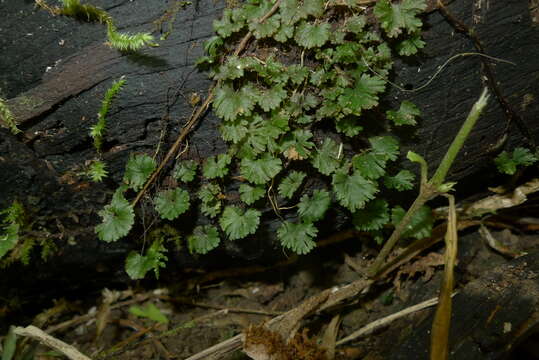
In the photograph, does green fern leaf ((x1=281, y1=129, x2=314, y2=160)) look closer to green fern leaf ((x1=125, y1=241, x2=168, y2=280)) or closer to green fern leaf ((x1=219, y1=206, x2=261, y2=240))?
green fern leaf ((x1=219, y1=206, x2=261, y2=240))

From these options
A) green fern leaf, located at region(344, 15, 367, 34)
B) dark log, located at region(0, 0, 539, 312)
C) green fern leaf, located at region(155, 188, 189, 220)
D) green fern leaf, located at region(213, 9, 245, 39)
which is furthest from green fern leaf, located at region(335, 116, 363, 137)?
green fern leaf, located at region(155, 188, 189, 220)

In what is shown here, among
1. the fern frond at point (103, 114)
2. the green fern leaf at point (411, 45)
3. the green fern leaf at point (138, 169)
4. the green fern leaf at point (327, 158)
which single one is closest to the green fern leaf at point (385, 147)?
the green fern leaf at point (327, 158)

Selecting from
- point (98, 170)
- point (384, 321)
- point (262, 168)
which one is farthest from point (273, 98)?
point (384, 321)

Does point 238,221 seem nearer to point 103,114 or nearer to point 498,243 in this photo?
point 103,114

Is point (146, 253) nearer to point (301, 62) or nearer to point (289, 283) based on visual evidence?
point (289, 283)

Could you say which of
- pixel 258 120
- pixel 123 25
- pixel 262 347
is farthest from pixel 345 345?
pixel 123 25

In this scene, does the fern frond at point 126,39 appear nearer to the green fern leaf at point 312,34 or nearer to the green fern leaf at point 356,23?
the green fern leaf at point 312,34

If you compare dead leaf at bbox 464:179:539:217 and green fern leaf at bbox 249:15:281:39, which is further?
dead leaf at bbox 464:179:539:217
